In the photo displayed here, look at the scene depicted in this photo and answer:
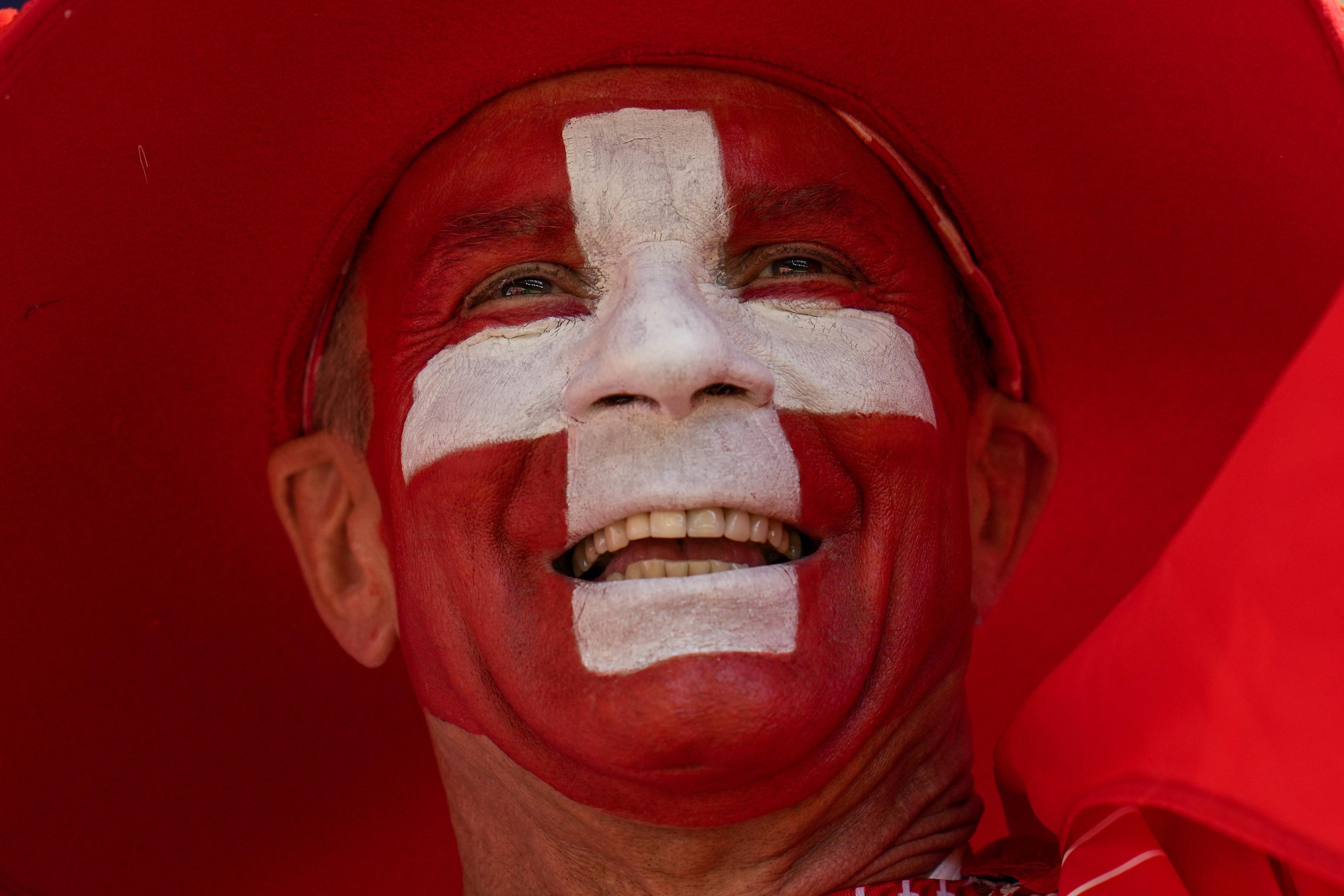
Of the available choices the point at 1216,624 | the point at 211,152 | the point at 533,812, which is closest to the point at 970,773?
the point at 533,812

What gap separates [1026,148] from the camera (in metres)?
2.35

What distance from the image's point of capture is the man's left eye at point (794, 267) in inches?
88.4

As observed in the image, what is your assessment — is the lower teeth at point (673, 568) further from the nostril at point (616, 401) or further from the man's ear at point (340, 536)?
the man's ear at point (340, 536)

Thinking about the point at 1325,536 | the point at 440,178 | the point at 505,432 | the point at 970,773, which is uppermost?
the point at 440,178

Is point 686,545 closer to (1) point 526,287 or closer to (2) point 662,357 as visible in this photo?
(2) point 662,357

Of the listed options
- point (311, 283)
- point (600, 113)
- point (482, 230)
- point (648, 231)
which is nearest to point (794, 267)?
point (648, 231)

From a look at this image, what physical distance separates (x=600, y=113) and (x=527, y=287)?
0.92ft

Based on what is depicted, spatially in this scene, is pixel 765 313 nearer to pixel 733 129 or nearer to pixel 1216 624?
pixel 733 129

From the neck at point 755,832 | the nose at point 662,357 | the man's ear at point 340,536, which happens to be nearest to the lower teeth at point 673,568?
the nose at point 662,357

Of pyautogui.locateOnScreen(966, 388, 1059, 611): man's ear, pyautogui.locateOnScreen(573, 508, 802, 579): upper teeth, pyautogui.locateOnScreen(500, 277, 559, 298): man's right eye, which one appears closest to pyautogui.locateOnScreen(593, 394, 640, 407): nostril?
pyautogui.locateOnScreen(573, 508, 802, 579): upper teeth

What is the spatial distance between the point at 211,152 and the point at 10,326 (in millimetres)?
393

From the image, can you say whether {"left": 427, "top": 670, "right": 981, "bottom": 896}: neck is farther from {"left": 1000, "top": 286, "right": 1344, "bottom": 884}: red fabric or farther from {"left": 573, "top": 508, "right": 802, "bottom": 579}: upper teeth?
{"left": 1000, "top": 286, "right": 1344, "bottom": 884}: red fabric

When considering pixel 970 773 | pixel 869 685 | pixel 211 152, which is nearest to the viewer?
pixel 869 685

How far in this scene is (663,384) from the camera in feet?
6.24
